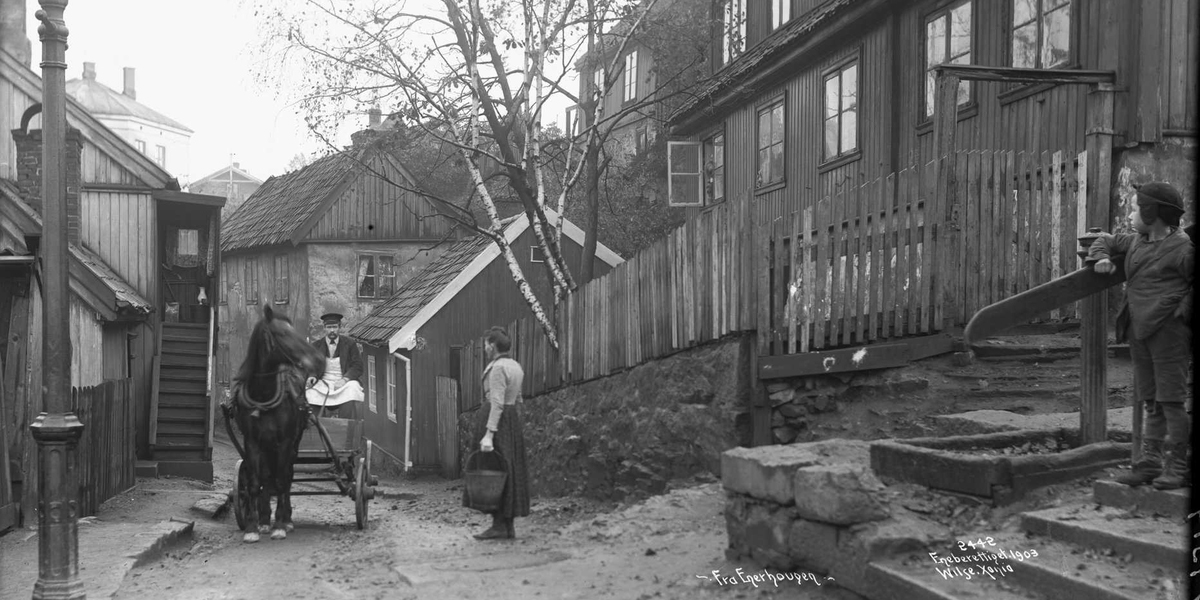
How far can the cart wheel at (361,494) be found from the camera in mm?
11352

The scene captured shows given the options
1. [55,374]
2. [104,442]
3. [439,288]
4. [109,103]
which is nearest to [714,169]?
[439,288]

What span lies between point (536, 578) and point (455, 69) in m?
10.9

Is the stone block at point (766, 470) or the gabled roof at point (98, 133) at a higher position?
the gabled roof at point (98, 133)

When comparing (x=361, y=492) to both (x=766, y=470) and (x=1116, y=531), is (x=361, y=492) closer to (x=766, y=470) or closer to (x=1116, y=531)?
(x=766, y=470)

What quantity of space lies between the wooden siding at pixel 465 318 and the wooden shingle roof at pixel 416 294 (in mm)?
508

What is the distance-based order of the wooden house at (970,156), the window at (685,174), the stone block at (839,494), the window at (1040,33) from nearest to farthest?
the stone block at (839,494)
the wooden house at (970,156)
the window at (1040,33)
the window at (685,174)

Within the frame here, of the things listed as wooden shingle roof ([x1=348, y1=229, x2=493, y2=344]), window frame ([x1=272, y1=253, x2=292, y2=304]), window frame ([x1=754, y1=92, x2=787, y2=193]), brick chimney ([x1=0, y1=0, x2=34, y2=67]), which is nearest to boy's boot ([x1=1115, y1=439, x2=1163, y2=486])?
window frame ([x1=754, y1=92, x2=787, y2=193])

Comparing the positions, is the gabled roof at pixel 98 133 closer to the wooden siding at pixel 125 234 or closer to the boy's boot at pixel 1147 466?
the wooden siding at pixel 125 234

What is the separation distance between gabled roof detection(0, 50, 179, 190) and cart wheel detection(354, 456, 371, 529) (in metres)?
8.85

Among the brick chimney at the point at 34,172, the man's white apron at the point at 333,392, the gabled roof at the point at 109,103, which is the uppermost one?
the gabled roof at the point at 109,103

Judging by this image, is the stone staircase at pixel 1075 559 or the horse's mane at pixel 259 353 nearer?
the stone staircase at pixel 1075 559

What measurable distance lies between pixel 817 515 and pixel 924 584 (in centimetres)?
95

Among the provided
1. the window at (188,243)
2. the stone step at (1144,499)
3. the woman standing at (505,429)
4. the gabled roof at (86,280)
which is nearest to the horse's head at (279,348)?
the woman standing at (505,429)

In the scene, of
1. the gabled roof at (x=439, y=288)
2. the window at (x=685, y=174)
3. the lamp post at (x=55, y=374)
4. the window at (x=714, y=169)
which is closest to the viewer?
the lamp post at (x=55, y=374)
